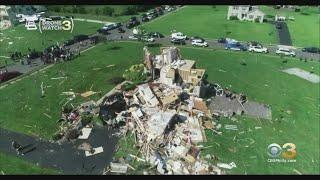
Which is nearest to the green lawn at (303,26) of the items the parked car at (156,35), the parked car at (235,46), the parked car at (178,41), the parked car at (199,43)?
the parked car at (235,46)

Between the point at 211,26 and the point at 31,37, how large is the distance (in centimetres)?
1250

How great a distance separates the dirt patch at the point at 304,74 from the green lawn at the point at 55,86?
9.92 metres

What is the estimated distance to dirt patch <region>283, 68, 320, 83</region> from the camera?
24.7 meters

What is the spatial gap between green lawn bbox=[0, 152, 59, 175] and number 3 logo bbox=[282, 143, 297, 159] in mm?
10174

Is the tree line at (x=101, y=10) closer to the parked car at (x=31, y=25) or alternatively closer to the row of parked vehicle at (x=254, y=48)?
the parked car at (x=31, y=25)

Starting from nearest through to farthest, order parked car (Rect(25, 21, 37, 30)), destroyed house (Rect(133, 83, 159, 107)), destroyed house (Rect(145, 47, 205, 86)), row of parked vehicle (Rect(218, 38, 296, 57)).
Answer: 1. destroyed house (Rect(133, 83, 159, 107))
2. parked car (Rect(25, 21, 37, 30))
3. destroyed house (Rect(145, 47, 205, 86))
4. row of parked vehicle (Rect(218, 38, 296, 57))

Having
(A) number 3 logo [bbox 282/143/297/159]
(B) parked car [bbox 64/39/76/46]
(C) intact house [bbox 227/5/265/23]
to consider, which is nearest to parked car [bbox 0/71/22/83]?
(B) parked car [bbox 64/39/76/46]

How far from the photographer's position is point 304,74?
25.2 metres

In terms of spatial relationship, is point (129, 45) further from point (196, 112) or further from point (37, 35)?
Answer: point (196, 112)

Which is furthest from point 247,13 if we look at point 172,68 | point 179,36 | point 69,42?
point 69,42

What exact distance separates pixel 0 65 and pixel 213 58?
13.6m

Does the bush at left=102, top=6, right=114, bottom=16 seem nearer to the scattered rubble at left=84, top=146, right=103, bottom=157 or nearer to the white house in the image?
the white house

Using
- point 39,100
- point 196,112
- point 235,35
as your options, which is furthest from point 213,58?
point 39,100

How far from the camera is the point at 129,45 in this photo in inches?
1043
